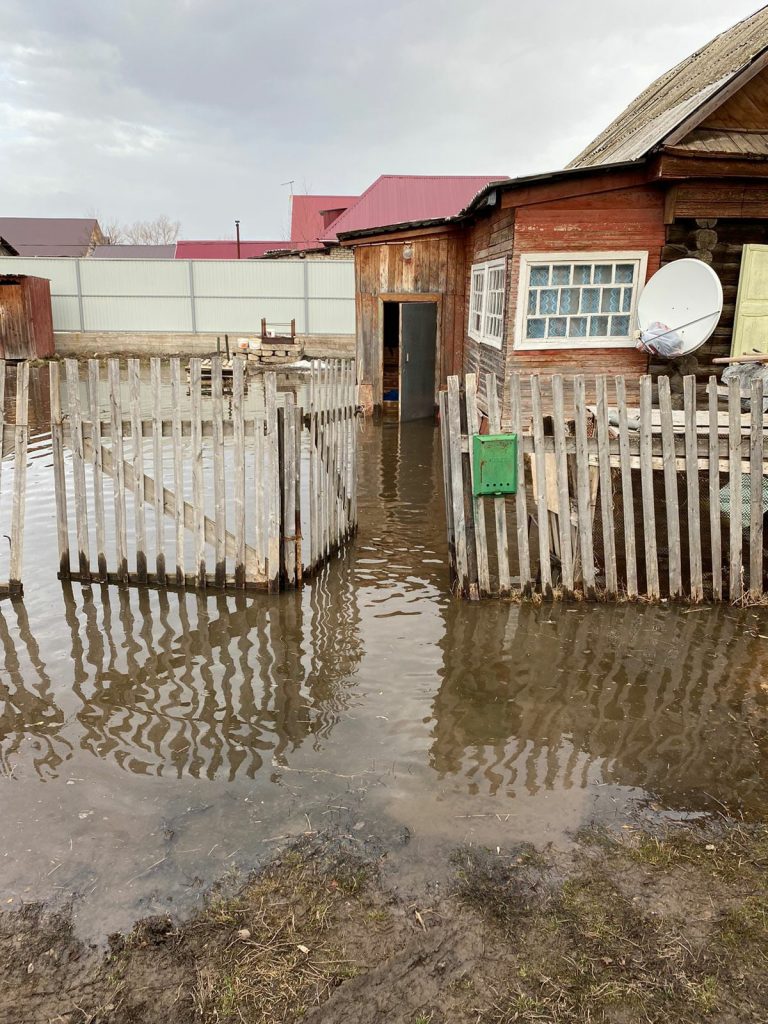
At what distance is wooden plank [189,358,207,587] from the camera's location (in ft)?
17.3

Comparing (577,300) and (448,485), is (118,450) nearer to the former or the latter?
(448,485)

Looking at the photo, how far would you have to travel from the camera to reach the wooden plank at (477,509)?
17.0 feet

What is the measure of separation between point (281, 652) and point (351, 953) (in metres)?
2.50

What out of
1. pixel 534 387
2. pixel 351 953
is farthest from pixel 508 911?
pixel 534 387

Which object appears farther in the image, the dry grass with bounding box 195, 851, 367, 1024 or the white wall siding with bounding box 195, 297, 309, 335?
the white wall siding with bounding box 195, 297, 309, 335

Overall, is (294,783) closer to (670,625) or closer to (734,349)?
(670,625)

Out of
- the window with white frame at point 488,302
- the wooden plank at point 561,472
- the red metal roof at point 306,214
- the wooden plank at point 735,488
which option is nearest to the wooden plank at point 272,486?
the wooden plank at point 561,472

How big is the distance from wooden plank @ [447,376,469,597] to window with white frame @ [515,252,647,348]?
16.0 feet

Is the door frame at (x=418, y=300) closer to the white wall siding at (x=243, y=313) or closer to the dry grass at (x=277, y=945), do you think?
the white wall siding at (x=243, y=313)

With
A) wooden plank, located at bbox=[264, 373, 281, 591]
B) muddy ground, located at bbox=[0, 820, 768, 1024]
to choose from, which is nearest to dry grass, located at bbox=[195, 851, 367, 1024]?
muddy ground, located at bbox=[0, 820, 768, 1024]

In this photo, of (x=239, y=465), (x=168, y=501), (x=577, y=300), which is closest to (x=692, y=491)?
(x=239, y=465)

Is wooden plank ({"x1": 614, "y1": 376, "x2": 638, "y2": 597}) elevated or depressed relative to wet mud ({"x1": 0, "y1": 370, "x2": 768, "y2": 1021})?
elevated

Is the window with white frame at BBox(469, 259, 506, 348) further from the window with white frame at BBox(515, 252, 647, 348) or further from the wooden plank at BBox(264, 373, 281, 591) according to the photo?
the wooden plank at BBox(264, 373, 281, 591)

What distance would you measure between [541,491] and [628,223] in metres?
5.72
